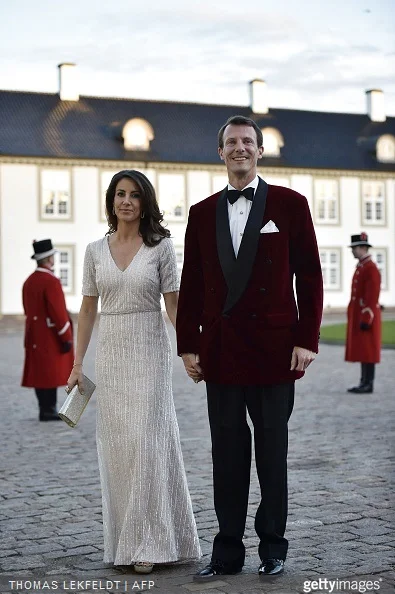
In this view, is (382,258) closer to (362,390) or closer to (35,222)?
(35,222)

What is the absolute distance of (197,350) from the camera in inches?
197

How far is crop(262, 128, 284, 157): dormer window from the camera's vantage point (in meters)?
46.8

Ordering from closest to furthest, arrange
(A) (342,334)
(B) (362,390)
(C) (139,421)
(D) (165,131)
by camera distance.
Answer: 1. (C) (139,421)
2. (B) (362,390)
3. (A) (342,334)
4. (D) (165,131)

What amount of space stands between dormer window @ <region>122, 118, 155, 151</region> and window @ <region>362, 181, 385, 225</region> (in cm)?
1070

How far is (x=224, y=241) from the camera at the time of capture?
4.86m

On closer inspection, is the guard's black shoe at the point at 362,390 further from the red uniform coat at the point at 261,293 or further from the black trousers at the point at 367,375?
the red uniform coat at the point at 261,293

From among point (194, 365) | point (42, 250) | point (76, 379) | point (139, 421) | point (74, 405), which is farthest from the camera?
point (42, 250)

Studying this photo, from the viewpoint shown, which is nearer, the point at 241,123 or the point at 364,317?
the point at 241,123

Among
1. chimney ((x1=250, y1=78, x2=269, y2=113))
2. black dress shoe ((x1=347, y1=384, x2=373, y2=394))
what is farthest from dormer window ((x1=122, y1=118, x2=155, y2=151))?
black dress shoe ((x1=347, y1=384, x2=373, y2=394))

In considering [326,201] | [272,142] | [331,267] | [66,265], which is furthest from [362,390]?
[326,201]

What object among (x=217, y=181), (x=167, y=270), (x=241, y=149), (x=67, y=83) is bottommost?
(x=167, y=270)

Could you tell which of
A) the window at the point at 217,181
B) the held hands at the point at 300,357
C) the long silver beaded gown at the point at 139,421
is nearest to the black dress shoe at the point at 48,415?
the long silver beaded gown at the point at 139,421

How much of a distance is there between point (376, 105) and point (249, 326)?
49238 mm

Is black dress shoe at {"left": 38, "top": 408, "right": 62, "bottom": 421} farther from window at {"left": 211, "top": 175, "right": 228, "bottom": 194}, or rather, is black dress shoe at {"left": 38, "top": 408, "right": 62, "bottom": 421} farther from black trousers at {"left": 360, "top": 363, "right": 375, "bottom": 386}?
window at {"left": 211, "top": 175, "right": 228, "bottom": 194}
